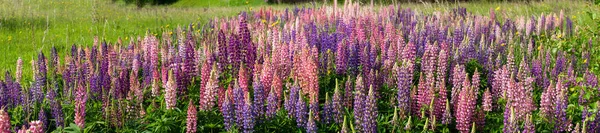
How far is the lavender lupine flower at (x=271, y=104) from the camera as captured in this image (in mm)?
3796

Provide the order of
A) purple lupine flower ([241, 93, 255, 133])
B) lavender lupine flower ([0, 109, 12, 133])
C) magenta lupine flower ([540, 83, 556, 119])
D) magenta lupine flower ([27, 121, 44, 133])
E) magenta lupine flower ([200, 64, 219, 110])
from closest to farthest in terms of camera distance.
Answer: magenta lupine flower ([27, 121, 44, 133])
lavender lupine flower ([0, 109, 12, 133])
purple lupine flower ([241, 93, 255, 133])
magenta lupine flower ([540, 83, 556, 119])
magenta lupine flower ([200, 64, 219, 110])

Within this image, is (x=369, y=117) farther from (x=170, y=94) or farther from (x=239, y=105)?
(x=170, y=94)

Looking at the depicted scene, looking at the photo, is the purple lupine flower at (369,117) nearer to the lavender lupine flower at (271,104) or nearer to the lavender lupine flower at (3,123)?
the lavender lupine flower at (271,104)

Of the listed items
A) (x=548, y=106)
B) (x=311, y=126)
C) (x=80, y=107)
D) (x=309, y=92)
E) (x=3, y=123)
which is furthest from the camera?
(x=309, y=92)

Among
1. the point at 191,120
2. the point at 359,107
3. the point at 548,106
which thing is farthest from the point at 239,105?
the point at 548,106

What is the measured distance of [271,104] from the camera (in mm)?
3816

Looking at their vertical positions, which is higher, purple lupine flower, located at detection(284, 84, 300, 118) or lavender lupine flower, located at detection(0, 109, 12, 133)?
lavender lupine flower, located at detection(0, 109, 12, 133)

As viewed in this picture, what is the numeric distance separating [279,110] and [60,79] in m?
2.56

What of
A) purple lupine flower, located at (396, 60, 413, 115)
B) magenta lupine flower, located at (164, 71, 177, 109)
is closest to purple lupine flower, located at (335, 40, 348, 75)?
purple lupine flower, located at (396, 60, 413, 115)

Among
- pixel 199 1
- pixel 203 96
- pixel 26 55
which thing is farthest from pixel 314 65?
pixel 199 1

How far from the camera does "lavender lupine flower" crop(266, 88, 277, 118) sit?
3796 millimetres

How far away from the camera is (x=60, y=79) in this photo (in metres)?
5.45

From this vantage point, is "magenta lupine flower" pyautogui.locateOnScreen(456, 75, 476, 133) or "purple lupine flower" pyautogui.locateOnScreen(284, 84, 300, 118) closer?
"magenta lupine flower" pyautogui.locateOnScreen(456, 75, 476, 133)

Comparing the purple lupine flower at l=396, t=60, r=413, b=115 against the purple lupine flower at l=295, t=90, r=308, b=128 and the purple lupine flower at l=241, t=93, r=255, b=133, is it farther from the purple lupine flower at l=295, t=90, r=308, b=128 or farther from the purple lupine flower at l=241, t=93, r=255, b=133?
the purple lupine flower at l=241, t=93, r=255, b=133
